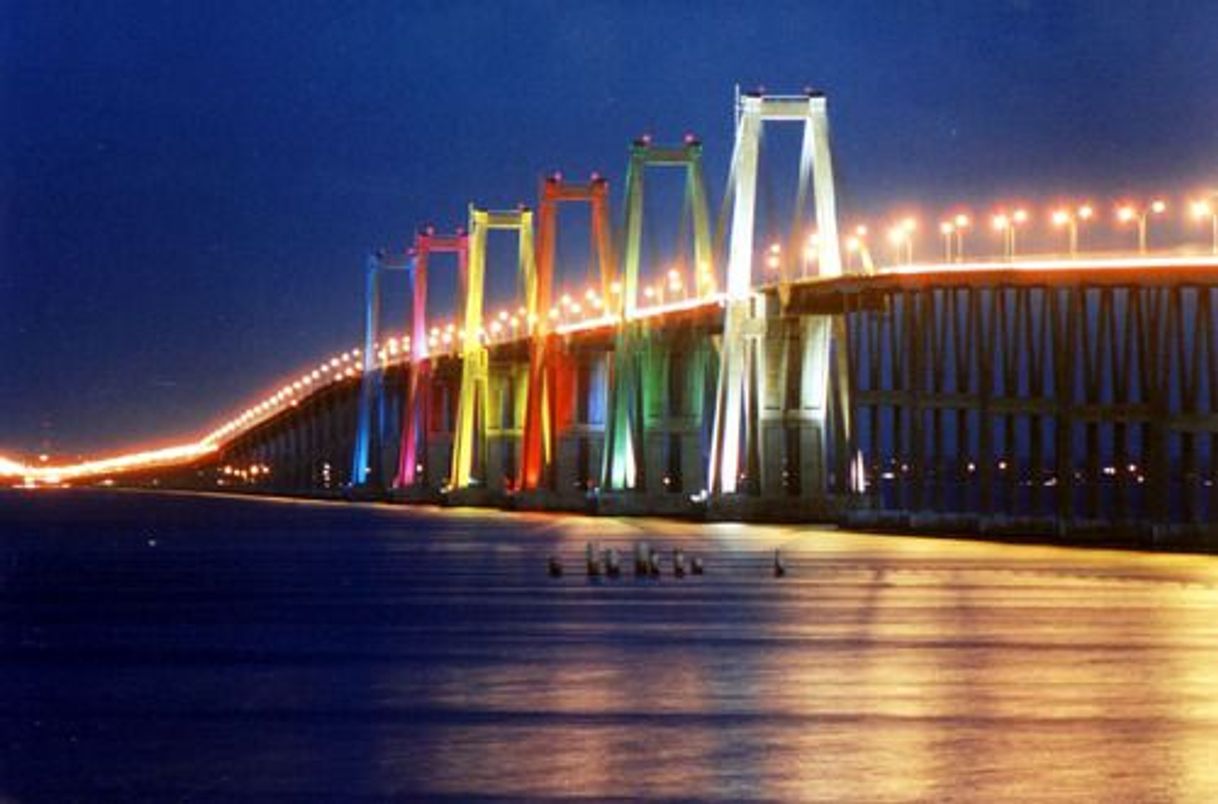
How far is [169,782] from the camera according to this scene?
18891mm

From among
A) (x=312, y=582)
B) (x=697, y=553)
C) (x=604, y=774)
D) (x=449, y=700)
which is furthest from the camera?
(x=697, y=553)

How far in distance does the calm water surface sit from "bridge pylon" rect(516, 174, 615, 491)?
5456cm

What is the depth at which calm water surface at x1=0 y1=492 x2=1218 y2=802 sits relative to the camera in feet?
62.7

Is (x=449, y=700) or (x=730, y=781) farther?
(x=449, y=700)

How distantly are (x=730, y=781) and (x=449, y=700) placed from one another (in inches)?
248

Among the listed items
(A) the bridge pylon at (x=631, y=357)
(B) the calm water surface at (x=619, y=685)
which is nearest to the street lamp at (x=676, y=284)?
(A) the bridge pylon at (x=631, y=357)

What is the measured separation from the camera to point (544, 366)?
108625mm

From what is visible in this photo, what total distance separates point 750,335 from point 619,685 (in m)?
56.2

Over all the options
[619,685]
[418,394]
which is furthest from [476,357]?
[619,685]

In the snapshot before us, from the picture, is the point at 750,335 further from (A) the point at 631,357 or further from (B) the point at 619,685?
(B) the point at 619,685

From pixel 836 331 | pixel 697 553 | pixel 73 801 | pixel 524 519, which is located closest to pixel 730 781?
pixel 73 801

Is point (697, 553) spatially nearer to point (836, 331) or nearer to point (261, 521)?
point (836, 331)

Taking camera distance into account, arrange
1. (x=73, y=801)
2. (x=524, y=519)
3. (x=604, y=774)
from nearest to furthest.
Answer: (x=73, y=801) < (x=604, y=774) < (x=524, y=519)

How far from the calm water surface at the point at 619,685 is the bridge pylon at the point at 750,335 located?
28.2 m
